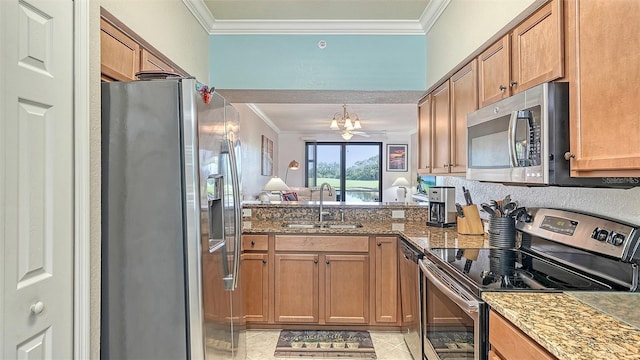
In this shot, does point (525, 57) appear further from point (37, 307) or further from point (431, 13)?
point (37, 307)

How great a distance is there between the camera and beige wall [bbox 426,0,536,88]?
1912 millimetres

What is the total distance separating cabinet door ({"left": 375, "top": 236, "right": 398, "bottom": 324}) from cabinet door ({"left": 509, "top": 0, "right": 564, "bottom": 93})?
1.62m

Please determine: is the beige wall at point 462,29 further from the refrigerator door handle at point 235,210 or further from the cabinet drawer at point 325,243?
the refrigerator door handle at point 235,210

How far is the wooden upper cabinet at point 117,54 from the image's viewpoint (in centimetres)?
174

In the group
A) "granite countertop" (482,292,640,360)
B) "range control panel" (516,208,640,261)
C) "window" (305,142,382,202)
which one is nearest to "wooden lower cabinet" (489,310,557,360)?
"granite countertop" (482,292,640,360)

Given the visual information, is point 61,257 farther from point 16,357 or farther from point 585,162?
point 585,162

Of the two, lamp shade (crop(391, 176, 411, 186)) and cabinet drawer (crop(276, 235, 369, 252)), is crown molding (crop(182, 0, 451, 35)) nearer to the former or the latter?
cabinet drawer (crop(276, 235, 369, 252))

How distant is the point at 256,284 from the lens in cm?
309

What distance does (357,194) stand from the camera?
1042 cm

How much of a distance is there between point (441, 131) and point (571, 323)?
1943 millimetres

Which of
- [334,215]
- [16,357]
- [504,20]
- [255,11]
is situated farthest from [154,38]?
[334,215]

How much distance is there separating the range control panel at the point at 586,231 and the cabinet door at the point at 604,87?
323 millimetres

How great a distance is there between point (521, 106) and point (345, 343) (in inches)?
85.5

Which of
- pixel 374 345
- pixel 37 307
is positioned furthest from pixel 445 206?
pixel 37 307
